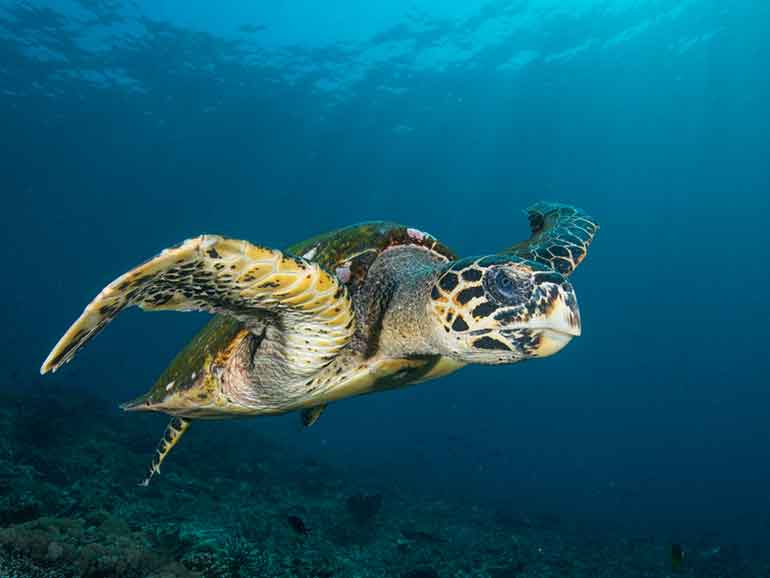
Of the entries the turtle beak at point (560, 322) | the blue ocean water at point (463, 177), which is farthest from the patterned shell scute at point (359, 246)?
the blue ocean water at point (463, 177)

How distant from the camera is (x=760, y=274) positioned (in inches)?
2808

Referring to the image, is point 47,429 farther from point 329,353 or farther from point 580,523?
point 580,523

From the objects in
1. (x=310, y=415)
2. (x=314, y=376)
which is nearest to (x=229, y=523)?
(x=310, y=415)

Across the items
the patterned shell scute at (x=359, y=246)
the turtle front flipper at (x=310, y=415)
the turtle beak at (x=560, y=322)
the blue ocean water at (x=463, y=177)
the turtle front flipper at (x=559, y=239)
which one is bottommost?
the turtle front flipper at (x=310, y=415)

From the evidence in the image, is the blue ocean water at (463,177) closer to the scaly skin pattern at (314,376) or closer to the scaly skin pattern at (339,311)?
the scaly skin pattern at (314,376)

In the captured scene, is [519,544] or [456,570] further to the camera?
[519,544]

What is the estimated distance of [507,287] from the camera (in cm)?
201

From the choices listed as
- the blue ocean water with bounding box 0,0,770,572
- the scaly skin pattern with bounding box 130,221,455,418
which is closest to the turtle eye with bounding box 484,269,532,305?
the scaly skin pattern with bounding box 130,221,455,418

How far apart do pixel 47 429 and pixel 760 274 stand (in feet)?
294

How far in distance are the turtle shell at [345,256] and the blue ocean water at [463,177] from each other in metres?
8.91

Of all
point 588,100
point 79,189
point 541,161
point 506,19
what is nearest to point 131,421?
point 506,19

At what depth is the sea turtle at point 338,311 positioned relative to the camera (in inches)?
62.4

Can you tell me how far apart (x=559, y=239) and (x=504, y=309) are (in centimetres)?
151

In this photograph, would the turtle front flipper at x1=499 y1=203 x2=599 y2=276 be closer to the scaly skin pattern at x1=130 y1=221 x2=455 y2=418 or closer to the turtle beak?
the scaly skin pattern at x1=130 y1=221 x2=455 y2=418
